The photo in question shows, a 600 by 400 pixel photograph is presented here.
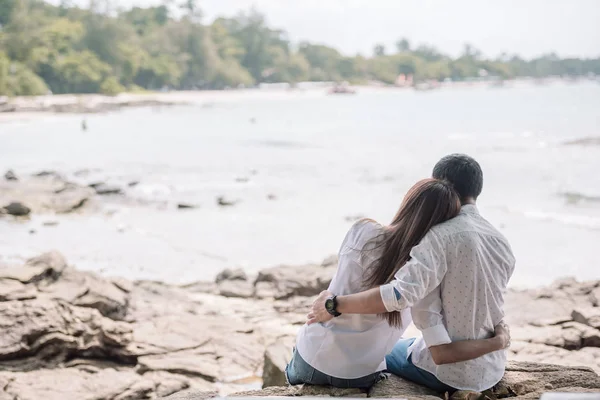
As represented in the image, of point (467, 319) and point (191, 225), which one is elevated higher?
point (467, 319)

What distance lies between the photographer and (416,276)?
2.18m

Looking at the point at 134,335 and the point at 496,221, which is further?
the point at 496,221

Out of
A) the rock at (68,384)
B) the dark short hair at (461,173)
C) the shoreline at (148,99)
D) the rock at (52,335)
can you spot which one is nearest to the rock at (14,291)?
the rock at (52,335)

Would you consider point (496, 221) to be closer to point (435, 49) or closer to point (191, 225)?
point (191, 225)

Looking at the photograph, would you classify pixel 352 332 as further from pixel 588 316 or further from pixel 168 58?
pixel 168 58

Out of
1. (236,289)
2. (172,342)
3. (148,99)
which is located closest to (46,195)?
(236,289)

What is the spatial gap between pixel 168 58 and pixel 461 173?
71715 mm

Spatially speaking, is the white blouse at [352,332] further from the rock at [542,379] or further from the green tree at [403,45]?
the green tree at [403,45]

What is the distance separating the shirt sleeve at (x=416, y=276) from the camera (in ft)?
7.15

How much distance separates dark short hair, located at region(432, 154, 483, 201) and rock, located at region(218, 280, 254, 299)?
5194 mm

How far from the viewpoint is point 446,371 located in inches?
93.5

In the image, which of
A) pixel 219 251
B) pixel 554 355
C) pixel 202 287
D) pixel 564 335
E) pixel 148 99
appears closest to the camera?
pixel 554 355

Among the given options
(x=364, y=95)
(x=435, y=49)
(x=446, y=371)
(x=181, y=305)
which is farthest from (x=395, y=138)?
(x=435, y=49)

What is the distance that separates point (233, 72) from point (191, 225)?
229ft
